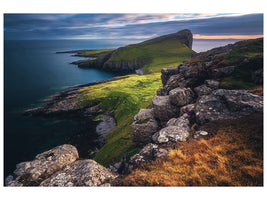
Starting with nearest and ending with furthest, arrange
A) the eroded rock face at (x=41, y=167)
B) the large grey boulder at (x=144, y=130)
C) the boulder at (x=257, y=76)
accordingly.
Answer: the eroded rock face at (x=41, y=167) < the boulder at (x=257, y=76) < the large grey boulder at (x=144, y=130)

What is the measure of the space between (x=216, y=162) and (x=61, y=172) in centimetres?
970

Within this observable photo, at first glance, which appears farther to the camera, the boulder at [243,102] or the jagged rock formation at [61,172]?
the boulder at [243,102]

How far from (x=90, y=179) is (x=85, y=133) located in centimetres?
2434

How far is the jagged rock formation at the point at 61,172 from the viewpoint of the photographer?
7707mm

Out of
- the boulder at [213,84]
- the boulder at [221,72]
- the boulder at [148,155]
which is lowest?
the boulder at [148,155]

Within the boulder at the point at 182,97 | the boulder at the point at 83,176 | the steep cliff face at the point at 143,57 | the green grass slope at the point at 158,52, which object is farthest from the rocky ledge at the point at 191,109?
the green grass slope at the point at 158,52

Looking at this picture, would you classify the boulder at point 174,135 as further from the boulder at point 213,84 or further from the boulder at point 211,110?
the boulder at point 213,84

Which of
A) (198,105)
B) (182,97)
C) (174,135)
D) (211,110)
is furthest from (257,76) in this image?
(174,135)

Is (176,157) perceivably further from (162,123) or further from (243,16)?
(243,16)

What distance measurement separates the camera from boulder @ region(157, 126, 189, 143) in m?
9.20

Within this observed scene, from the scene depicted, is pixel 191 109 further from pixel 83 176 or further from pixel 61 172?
pixel 61 172

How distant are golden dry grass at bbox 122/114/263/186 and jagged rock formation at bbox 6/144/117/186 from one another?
2242mm

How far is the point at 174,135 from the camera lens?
374 inches

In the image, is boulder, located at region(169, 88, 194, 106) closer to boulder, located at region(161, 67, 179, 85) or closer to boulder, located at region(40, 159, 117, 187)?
boulder, located at region(161, 67, 179, 85)
